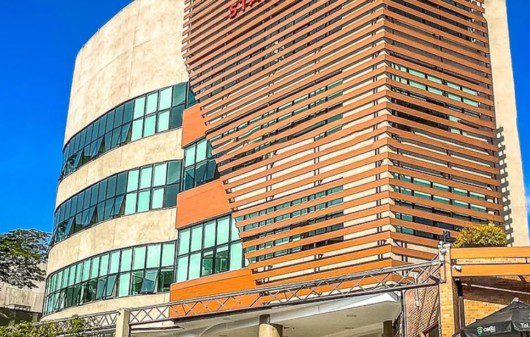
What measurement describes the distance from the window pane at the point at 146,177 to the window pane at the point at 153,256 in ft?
9.60

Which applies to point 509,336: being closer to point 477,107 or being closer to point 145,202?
point 477,107

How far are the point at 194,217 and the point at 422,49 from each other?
38.5ft

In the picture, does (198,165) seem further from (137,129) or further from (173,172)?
(137,129)

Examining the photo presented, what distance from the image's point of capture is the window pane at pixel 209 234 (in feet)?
91.9

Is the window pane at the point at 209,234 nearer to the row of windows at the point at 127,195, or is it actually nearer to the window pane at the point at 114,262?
the row of windows at the point at 127,195

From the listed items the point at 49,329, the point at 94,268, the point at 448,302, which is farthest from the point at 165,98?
the point at 448,302

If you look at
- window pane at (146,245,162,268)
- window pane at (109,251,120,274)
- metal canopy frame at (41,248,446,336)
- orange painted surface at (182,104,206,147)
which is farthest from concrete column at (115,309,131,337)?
orange painted surface at (182,104,206,147)

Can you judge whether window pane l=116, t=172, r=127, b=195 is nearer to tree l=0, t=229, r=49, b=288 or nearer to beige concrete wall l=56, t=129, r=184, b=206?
beige concrete wall l=56, t=129, r=184, b=206

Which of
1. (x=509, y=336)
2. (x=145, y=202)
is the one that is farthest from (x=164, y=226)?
(x=509, y=336)

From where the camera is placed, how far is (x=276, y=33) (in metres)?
26.2

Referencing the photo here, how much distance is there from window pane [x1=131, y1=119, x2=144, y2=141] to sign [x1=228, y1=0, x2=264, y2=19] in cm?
772

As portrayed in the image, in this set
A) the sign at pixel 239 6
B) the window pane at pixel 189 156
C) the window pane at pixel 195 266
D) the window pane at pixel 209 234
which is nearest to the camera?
the sign at pixel 239 6

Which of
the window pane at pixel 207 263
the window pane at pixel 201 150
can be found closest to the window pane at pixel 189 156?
the window pane at pixel 201 150

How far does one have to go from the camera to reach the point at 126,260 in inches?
1261
